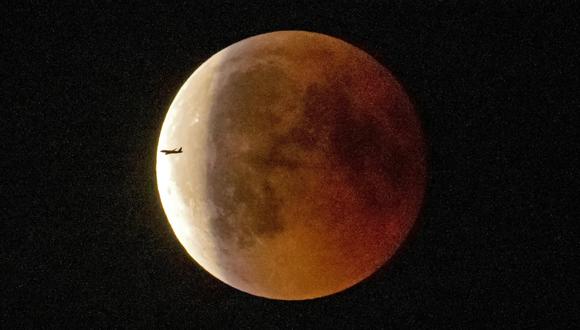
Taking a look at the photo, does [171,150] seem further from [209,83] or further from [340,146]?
[340,146]

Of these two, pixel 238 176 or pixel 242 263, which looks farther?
pixel 242 263

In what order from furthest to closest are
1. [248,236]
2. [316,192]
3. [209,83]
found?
[209,83] → [248,236] → [316,192]

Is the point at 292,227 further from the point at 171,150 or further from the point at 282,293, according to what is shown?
the point at 171,150

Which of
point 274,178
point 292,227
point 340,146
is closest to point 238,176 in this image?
point 274,178

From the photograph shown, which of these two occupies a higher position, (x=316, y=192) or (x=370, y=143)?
(x=370, y=143)

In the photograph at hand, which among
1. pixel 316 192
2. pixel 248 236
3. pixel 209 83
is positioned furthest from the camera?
pixel 209 83

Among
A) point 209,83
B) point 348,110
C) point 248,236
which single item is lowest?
point 248,236
